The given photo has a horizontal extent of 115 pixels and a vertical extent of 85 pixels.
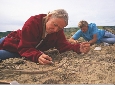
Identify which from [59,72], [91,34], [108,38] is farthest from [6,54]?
[108,38]

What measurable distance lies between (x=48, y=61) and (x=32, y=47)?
18cm

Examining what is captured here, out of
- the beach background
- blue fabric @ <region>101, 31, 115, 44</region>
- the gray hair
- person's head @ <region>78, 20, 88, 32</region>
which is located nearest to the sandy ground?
the beach background

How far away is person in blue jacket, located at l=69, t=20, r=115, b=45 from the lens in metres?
2.41

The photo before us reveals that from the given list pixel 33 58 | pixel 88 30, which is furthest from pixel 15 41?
pixel 88 30

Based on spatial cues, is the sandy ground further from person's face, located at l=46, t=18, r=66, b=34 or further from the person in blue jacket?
the person in blue jacket

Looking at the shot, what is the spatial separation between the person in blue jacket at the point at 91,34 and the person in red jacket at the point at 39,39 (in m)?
0.84

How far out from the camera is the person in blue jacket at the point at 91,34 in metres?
2.41

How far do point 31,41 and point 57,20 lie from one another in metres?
0.22

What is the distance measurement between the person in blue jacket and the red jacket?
2.62 ft

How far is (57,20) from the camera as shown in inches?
50.8

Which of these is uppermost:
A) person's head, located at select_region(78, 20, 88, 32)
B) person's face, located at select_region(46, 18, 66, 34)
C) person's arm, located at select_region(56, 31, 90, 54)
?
person's face, located at select_region(46, 18, 66, 34)

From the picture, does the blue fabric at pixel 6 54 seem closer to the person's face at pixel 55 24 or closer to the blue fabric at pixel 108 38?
the person's face at pixel 55 24

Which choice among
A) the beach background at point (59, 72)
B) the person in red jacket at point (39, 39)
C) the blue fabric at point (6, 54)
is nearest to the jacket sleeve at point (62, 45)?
the person in red jacket at point (39, 39)

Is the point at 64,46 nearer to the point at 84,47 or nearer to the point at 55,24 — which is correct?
the point at 84,47
